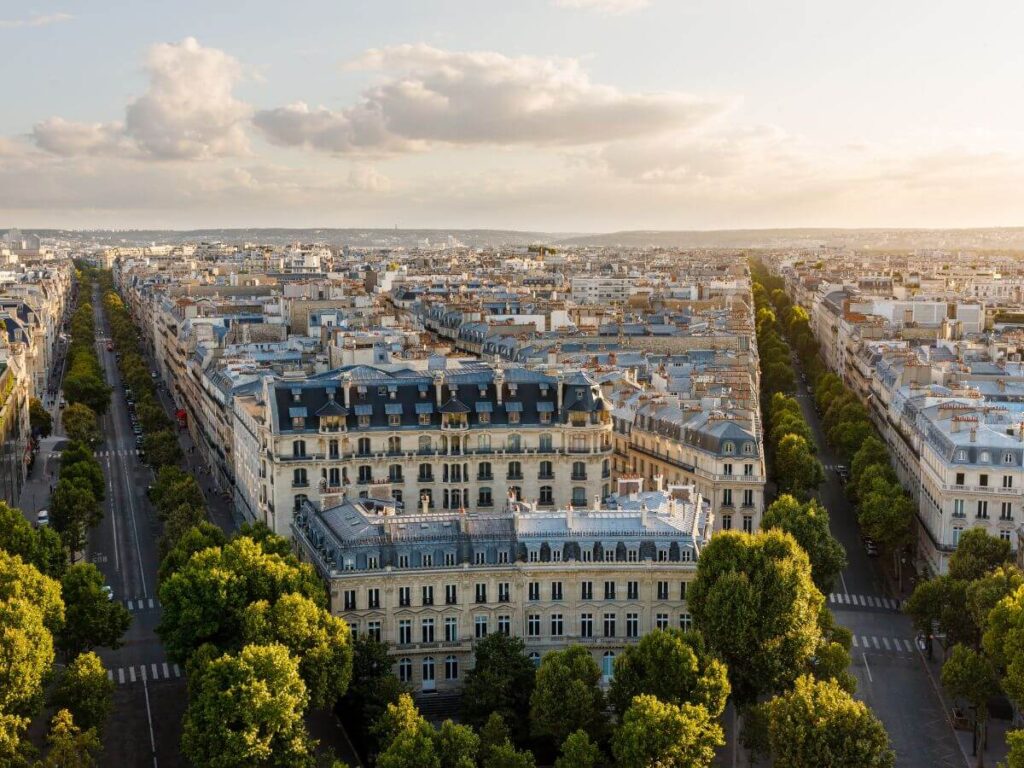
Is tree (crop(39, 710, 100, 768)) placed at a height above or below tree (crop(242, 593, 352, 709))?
below

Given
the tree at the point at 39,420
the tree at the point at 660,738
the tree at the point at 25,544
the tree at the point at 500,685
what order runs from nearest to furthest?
the tree at the point at 660,738
the tree at the point at 500,685
the tree at the point at 25,544
the tree at the point at 39,420

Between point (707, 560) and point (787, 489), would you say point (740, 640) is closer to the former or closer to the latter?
→ point (707, 560)

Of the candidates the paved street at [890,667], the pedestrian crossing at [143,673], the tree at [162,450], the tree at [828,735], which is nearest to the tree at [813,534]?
the paved street at [890,667]

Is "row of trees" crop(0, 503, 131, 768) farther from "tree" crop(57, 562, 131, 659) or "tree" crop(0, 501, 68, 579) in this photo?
"tree" crop(0, 501, 68, 579)

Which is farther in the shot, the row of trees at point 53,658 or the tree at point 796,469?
the tree at point 796,469

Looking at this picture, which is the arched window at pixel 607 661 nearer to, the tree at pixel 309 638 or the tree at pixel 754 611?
the tree at pixel 754 611

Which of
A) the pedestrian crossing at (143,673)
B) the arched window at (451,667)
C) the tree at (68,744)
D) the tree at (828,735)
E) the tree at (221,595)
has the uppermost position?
the tree at (221,595)

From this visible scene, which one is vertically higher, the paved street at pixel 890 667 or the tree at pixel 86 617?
the tree at pixel 86 617

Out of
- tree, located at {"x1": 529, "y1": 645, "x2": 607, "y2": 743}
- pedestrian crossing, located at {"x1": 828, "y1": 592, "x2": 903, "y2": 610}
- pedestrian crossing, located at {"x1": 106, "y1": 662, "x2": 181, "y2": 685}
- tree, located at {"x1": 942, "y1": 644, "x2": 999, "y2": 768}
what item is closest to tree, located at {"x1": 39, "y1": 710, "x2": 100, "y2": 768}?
pedestrian crossing, located at {"x1": 106, "y1": 662, "x2": 181, "y2": 685}
